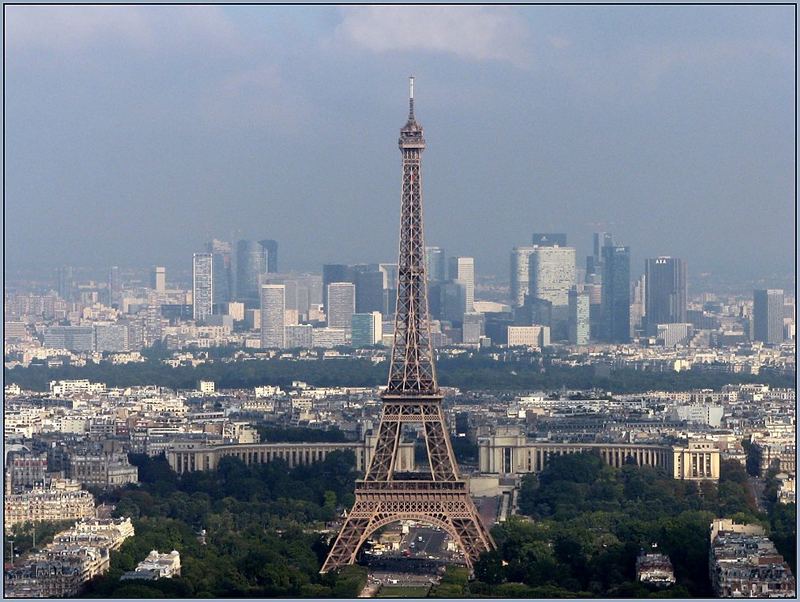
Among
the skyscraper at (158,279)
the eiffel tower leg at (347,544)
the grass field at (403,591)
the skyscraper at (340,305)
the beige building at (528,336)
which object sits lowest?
the grass field at (403,591)

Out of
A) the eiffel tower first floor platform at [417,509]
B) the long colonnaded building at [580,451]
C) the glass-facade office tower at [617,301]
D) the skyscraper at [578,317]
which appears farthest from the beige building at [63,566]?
the skyscraper at [578,317]

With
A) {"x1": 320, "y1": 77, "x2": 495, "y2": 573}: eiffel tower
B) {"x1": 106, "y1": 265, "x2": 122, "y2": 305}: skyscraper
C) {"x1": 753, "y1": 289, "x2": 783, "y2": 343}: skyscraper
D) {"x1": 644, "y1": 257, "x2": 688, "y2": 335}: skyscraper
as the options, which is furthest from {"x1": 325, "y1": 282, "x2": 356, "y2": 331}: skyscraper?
{"x1": 320, "y1": 77, "x2": 495, "y2": 573}: eiffel tower

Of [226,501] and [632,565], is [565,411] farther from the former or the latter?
[632,565]

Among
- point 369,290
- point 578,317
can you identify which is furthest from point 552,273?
point 369,290

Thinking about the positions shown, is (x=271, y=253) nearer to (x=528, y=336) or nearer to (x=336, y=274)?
(x=336, y=274)

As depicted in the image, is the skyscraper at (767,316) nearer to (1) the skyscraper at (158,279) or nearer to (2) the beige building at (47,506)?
(1) the skyscraper at (158,279)

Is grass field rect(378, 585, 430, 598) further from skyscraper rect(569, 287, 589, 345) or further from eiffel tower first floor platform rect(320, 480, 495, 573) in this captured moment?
skyscraper rect(569, 287, 589, 345)
